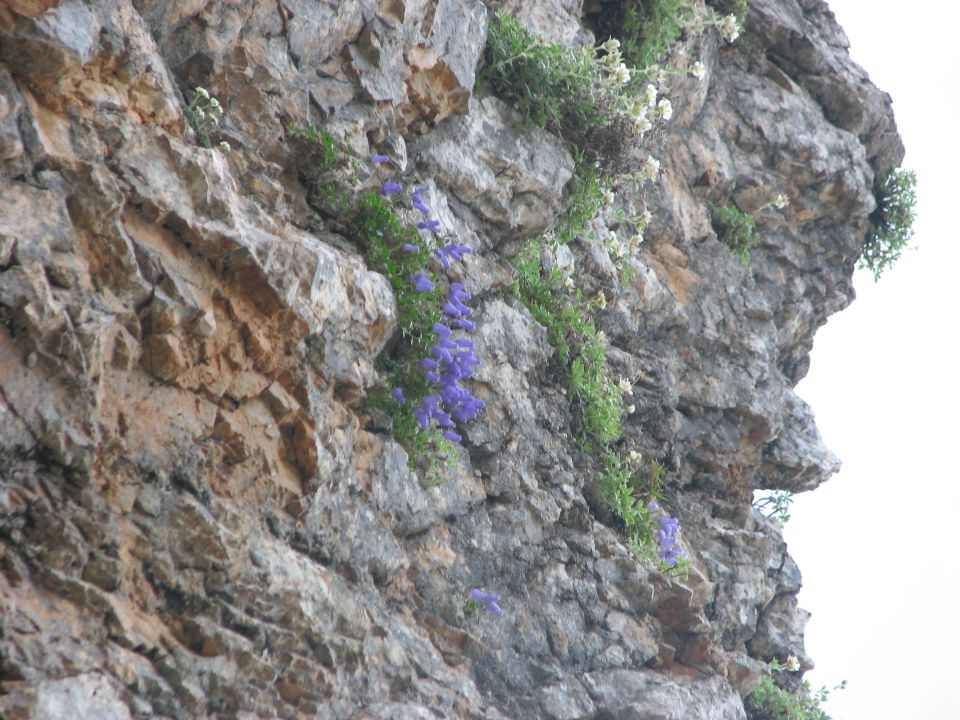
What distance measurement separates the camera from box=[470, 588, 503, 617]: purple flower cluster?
17.9 ft

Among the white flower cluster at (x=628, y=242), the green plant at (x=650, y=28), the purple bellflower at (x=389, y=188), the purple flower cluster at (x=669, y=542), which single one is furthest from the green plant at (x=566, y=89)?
the purple flower cluster at (x=669, y=542)

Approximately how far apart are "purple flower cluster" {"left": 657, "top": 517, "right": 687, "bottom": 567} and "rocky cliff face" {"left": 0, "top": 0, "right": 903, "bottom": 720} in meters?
0.19

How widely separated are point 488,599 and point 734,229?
537 centimetres

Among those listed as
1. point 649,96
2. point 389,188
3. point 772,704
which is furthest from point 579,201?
point 772,704

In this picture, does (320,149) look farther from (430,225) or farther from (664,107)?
(664,107)

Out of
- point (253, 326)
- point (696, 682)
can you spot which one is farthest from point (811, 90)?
point (253, 326)

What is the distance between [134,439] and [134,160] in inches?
48.3

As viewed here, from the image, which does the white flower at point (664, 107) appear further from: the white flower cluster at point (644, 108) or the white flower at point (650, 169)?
the white flower at point (650, 169)

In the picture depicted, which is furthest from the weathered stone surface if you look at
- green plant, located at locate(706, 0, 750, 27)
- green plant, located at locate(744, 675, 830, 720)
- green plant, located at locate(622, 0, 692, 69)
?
green plant, located at locate(744, 675, 830, 720)

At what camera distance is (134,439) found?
12.6ft

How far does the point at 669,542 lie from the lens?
708 centimetres

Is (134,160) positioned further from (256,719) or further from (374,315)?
(256,719)

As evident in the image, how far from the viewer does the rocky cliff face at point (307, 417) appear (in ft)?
11.5

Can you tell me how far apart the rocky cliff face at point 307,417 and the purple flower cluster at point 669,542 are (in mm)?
191
